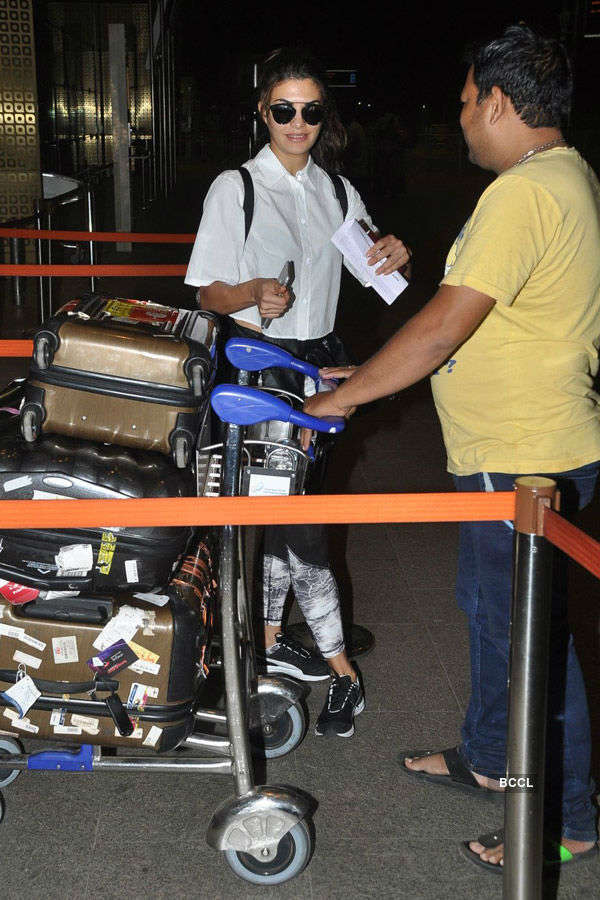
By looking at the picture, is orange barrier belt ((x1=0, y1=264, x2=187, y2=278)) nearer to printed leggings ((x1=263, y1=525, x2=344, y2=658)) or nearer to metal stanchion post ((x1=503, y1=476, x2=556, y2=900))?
printed leggings ((x1=263, y1=525, x2=344, y2=658))

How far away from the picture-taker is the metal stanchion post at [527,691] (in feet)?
5.85

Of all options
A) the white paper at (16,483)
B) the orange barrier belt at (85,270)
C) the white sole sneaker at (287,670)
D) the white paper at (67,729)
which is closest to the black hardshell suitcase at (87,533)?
the white paper at (16,483)

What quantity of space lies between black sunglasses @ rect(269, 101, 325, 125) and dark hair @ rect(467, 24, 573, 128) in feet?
2.51

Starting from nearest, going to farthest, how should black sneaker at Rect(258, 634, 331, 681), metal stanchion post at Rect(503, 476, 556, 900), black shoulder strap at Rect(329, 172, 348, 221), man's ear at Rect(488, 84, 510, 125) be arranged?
metal stanchion post at Rect(503, 476, 556, 900) < man's ear at Rect(488, 84, 510, 125) < black shoulder strap at Rect(329, 172, 348, 221) < black sneaker at Rect(258, 634, 331, 681)

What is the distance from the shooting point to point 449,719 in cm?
294

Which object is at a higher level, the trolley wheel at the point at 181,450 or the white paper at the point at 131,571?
the trolley wheel at the point at 181,450

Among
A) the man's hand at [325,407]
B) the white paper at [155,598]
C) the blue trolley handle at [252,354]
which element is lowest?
the white paper at [155,598]

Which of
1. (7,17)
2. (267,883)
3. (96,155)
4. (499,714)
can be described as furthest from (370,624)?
(96,155)

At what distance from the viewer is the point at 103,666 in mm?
2199

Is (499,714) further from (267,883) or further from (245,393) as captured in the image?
(245,393)

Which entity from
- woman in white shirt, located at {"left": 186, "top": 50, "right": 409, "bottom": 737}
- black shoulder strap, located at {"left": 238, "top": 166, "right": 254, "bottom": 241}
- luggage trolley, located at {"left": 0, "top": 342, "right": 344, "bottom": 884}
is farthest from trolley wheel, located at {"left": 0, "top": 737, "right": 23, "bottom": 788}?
black shoulder strap, located at {"left": 238, "top": 166, "right": 254, "bottom": 241}

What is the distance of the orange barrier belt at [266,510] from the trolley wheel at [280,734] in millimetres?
1057

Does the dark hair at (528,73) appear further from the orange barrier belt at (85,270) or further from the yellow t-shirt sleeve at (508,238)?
the orange barrier belt at (85,270)

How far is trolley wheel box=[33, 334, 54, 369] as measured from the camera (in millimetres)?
2219
